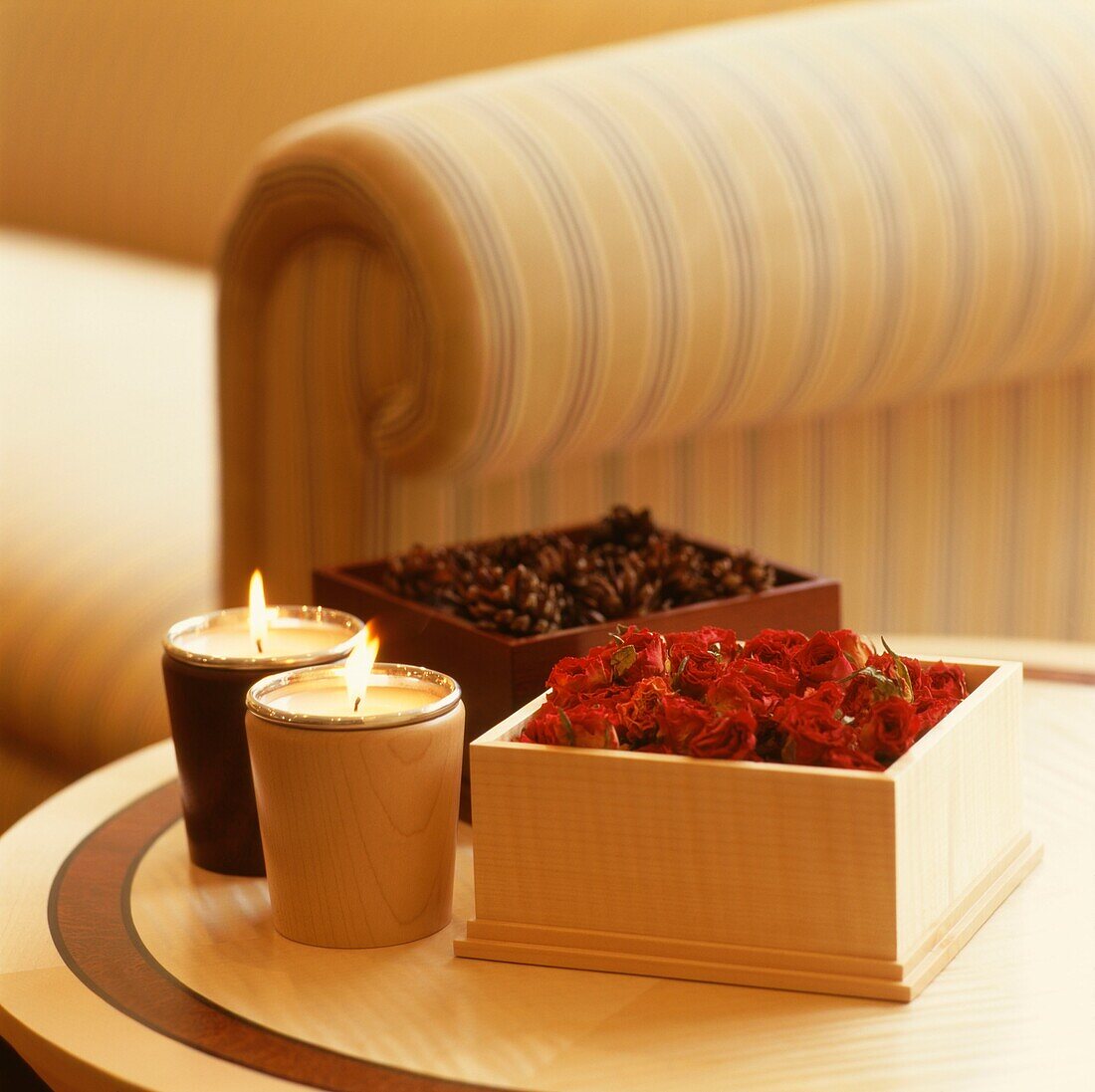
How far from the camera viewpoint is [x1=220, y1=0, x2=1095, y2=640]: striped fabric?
37.2 inches

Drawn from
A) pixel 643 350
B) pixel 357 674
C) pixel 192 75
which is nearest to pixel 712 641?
pixel 357 674

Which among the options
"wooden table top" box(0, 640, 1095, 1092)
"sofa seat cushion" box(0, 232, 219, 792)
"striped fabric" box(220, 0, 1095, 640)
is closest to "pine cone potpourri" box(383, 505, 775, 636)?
"wooden table top" box(0, 640, 1095, 1092)

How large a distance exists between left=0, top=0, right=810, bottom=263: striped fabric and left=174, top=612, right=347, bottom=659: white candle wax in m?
1.19

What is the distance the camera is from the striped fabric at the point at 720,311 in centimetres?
95

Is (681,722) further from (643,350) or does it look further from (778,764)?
(643,350)

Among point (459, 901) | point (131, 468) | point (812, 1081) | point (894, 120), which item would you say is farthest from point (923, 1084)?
point (131, 468)

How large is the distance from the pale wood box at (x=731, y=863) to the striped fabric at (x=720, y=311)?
1.52ft

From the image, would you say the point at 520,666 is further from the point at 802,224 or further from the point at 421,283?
the point at 802,224

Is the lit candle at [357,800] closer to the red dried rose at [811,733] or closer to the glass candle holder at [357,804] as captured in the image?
the glass candle holder at [357,804]

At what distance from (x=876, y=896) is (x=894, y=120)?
794mm

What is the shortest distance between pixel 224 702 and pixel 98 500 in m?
0.81

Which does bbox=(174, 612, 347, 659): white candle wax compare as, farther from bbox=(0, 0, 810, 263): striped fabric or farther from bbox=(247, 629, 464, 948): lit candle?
bbox=(0, 0, 810, 263): striped fabric

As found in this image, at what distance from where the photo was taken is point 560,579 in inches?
26.1

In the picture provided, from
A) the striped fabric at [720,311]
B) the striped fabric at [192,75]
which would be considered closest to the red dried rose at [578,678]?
the striped fabric at [720,311]
